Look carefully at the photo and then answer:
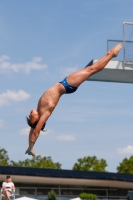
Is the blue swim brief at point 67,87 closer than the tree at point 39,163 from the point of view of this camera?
→ Yes

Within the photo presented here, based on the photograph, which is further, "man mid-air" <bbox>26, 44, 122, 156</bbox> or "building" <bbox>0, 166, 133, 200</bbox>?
"building" <bbox>0, 166, 133, 200</bbox>

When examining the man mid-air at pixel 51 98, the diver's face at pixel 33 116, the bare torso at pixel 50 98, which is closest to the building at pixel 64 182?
the man mid-air at pixel 51 98

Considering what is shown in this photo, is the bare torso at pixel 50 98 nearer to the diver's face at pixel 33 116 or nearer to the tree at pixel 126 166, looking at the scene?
the diver's face at pixel 33 116

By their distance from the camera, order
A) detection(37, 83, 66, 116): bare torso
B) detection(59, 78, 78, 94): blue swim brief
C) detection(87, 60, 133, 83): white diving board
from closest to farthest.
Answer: detection(37, 83, 66, 116): bare torso < detection(59, 78, 78, 94): blue swim brief < detection(87, 60, 133, 83): white diving board

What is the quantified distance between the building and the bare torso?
72.2ft

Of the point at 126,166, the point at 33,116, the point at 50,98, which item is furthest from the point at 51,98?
the point at 126,166

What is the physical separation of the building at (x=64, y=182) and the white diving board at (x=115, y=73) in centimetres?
1458

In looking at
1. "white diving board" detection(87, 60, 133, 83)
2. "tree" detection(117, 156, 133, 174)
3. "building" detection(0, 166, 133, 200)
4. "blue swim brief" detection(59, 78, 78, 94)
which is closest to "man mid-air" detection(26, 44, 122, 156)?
"blue swim brief" detection(59, 78, 78, 94)

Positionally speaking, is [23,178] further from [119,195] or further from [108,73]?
[108,73]

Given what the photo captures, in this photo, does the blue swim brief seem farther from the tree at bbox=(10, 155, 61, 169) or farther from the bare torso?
the tree at bbox=(10, 155, 61, 169)

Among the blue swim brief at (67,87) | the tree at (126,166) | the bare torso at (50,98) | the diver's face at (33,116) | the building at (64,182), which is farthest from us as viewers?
the tree at (126,166)

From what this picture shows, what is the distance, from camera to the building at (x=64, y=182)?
33547mm

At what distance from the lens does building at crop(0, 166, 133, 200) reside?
33.5 metres

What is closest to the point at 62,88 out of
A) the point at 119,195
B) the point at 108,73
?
the point at 108,73
